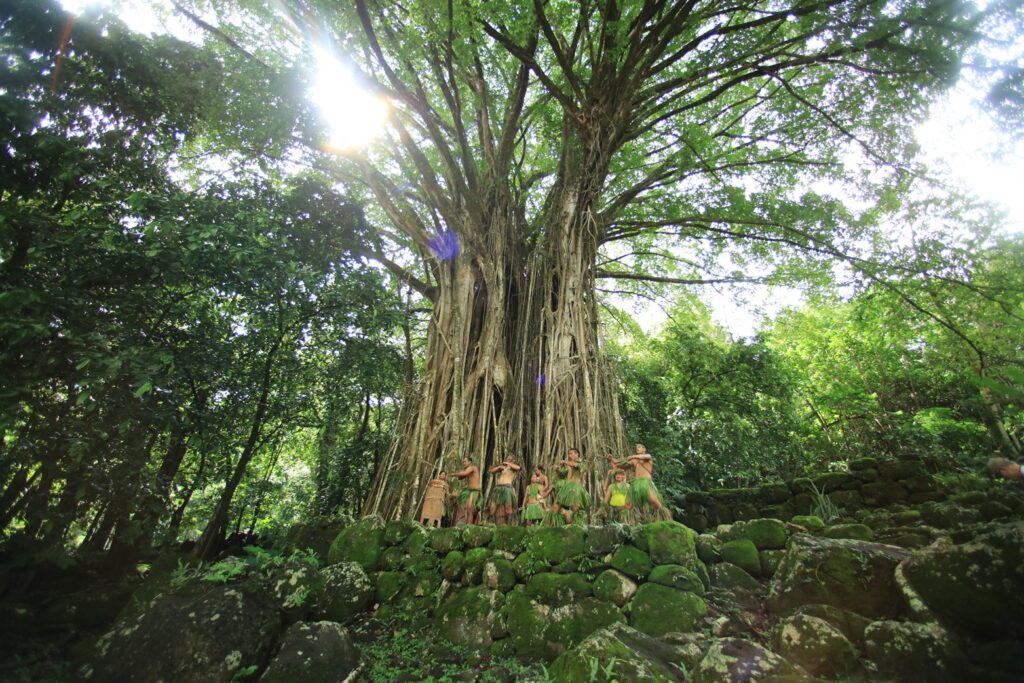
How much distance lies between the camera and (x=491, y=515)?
4.39 metres

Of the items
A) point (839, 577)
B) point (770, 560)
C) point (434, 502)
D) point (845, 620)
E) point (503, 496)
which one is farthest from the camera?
point (434, 502)

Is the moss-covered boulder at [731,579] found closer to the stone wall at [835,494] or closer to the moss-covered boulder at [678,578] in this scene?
the moss-covered boulder at [678,578]

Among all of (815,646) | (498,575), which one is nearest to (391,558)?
(498,575)

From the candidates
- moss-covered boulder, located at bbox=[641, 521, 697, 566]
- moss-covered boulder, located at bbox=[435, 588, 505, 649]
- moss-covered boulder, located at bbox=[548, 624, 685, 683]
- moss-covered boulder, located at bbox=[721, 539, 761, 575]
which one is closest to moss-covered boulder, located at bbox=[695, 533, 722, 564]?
moss-covered boulder, located at bbox=[721, 539, 761, 575]

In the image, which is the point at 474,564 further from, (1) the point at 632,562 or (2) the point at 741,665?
(2) the point at 741,665

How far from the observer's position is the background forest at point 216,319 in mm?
2918

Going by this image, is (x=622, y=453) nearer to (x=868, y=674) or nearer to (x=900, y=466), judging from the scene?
(x=868, y=674)

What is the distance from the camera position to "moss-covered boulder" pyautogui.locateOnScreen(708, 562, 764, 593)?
9.35ft

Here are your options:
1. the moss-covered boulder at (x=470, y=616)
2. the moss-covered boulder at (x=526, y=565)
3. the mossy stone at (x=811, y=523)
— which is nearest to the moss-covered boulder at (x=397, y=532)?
the moss-covered boulder at (x=470, y=616)

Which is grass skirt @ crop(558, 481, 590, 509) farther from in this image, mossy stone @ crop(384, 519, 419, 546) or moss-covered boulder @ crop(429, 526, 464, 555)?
mossy stone @ crop(384, 519, 419, 546)

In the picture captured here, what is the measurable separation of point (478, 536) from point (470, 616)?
1.91ft

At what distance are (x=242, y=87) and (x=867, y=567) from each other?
7015mm

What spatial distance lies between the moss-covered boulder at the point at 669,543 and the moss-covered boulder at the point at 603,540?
188 millimetres

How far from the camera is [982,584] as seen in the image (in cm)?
162
